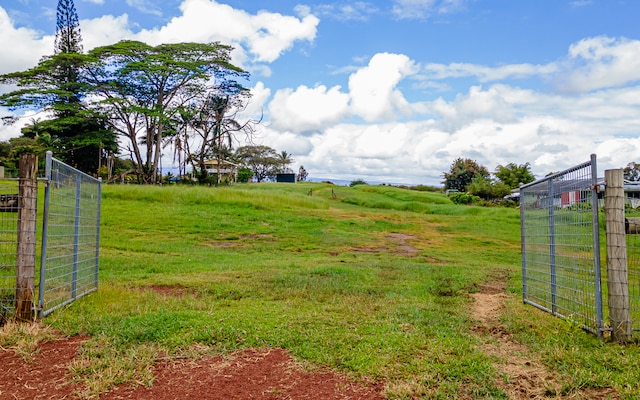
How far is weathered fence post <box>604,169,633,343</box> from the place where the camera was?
4145 mm

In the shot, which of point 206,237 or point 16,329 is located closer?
point 16,329

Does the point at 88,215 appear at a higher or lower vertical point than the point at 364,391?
higher

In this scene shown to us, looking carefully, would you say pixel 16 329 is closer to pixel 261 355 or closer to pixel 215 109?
pixel 261 355

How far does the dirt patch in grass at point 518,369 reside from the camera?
320 centimetres

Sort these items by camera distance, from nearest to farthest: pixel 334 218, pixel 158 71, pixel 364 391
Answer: pixel 364 391 < pixel 334 218 < pixel 158 71

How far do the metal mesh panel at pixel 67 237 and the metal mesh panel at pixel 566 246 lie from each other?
5.32 metres

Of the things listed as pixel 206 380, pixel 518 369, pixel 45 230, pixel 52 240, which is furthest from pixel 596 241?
pixel 52 240

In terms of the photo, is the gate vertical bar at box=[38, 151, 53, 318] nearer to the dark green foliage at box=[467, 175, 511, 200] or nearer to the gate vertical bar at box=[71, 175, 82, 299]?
the gate vertical bar at box=[71, 175, 82, 299]

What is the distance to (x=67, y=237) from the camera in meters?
5.43

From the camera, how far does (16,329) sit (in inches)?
171

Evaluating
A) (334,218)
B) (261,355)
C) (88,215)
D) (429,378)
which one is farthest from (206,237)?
(429,378)

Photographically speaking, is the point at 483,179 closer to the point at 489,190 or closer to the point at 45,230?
the point at 489,190

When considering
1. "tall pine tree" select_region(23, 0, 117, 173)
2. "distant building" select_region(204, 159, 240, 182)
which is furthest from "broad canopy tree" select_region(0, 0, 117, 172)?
"distant building" select_region(204, 159, 240, 182)

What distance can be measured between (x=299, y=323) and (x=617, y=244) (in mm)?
3144
